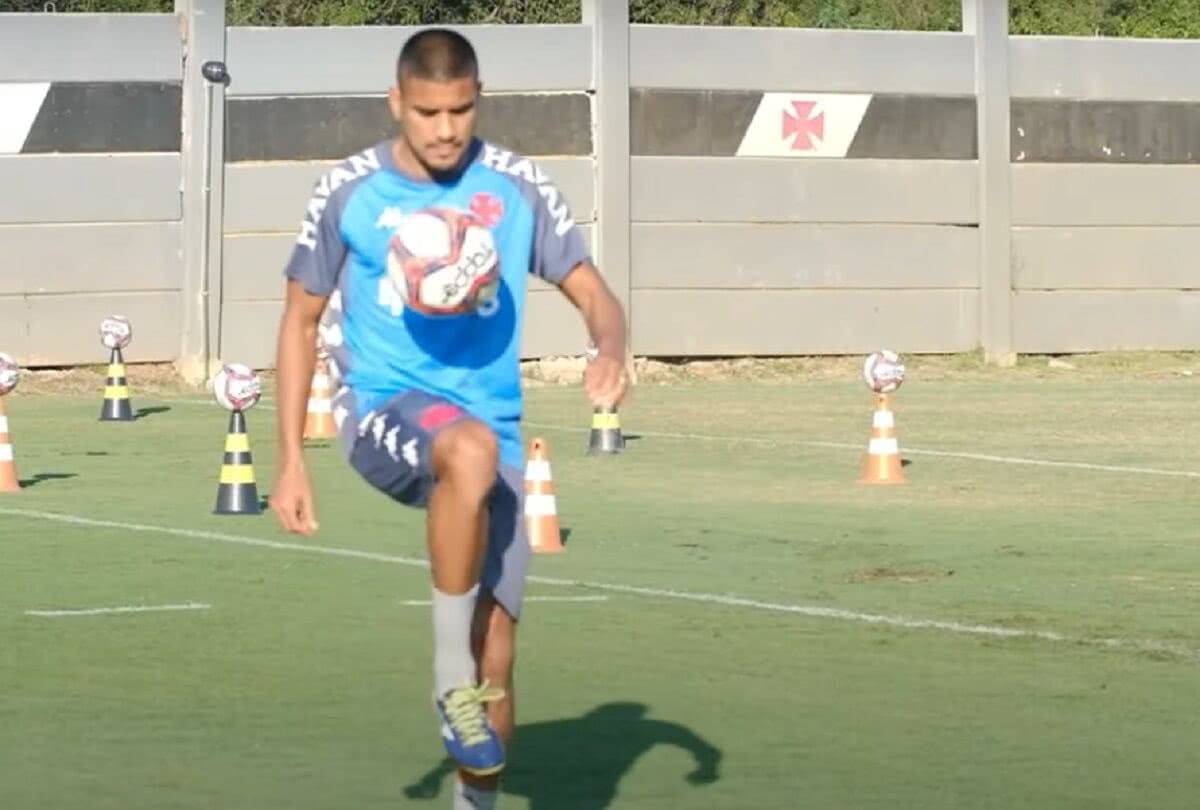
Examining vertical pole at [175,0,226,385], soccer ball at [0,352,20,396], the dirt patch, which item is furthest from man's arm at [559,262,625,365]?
vertical pole at [175,0,226,385]

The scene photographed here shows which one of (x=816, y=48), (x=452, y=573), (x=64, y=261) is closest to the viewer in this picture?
(x=452, y=573)

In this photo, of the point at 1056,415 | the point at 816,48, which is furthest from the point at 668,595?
the point at 816,48

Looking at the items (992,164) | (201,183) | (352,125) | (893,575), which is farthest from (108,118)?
(893,575)

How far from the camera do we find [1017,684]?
9219 mm

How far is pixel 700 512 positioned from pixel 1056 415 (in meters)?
7.76

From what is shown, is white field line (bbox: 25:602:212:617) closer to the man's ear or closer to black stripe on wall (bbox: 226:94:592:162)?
the man's ear

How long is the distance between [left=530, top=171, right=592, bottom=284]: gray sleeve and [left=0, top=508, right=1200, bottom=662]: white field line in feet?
12.7

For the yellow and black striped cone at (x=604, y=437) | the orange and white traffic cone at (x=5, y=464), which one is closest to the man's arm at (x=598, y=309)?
the orange and white traffic cone at (x=5, y=464)

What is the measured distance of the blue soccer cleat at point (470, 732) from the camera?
6254mm

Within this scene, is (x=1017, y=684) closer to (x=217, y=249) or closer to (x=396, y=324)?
(x=396, y=324)

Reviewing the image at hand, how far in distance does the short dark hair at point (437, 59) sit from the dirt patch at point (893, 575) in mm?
5874

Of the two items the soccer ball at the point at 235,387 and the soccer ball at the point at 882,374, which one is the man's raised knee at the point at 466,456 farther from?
the soccer ball at the point at 882,374

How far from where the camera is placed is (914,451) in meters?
19.0

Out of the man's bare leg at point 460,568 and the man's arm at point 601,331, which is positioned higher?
the man's arm at point 601,331
